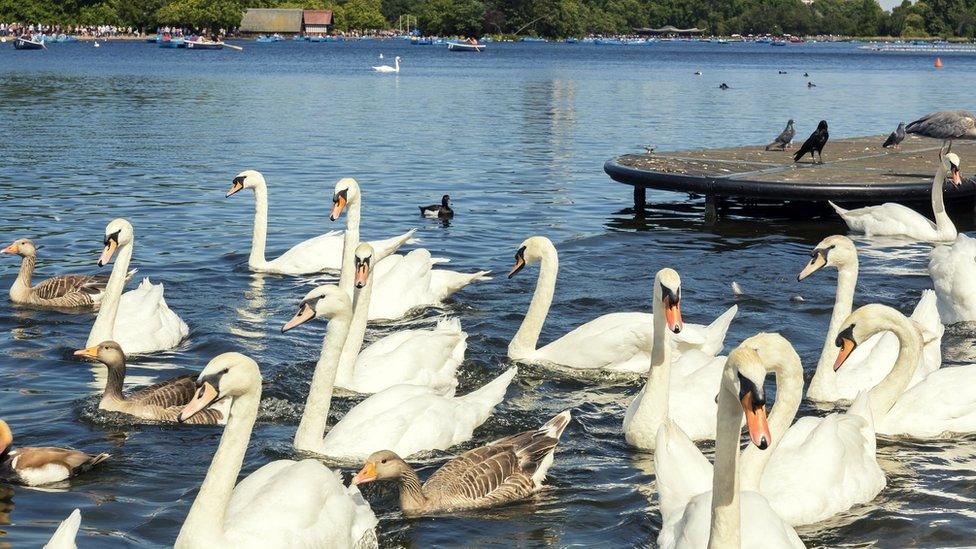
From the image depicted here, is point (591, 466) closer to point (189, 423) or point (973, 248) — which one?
point (189, 423)

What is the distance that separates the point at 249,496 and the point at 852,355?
4.94 meters

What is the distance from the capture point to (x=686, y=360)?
898cm

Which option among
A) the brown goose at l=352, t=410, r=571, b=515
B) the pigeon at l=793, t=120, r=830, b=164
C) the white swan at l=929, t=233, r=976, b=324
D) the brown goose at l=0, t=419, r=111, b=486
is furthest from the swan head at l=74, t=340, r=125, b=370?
the pigeon at l=793, t=120, r=830, b=164

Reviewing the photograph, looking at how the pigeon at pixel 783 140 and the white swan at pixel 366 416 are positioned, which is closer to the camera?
the white swan at pixel 366 416

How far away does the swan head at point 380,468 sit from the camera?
22.3ft

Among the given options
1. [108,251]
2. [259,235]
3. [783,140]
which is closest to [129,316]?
[108,251]

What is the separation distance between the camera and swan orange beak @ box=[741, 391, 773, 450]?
4.62 m

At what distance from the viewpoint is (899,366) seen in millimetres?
8102

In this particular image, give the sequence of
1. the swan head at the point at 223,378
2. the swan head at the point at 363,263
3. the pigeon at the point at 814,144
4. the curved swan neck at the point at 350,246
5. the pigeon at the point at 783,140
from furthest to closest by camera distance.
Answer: the pigeon at the point at 783,140 → the pigeon at the point at 814,144 → the curved swan neck at the point at 350,246 → the swan head at the point at 363,263 → the swan head at the point at 223,378

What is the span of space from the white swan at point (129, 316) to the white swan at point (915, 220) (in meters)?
9.03

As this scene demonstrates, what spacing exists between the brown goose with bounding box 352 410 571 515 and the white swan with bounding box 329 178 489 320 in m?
4.27

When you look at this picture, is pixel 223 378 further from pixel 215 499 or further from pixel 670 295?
pixel 670 295

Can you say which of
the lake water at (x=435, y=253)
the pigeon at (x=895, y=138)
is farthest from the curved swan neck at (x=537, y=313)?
the pigeon at (x=895, y=138)

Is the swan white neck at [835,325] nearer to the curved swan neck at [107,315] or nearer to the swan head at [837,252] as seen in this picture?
the swan head at [837,252]
